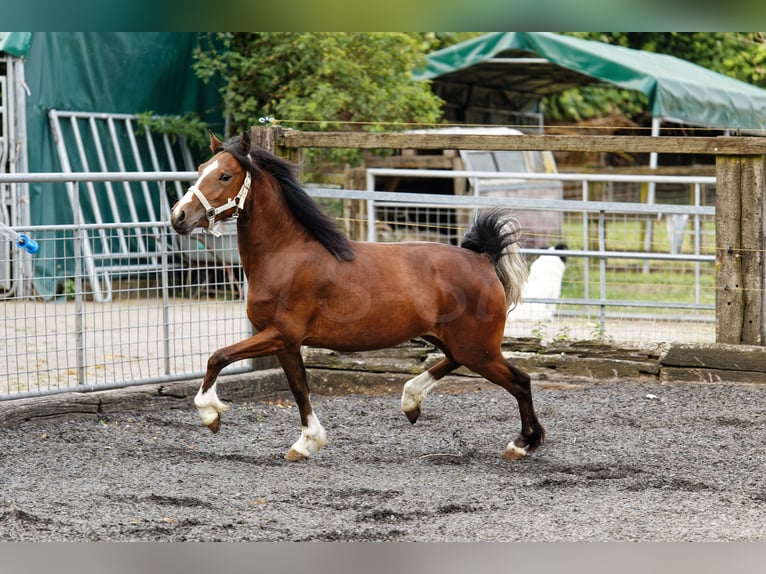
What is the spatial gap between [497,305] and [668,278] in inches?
340

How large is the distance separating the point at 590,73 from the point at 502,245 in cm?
1073

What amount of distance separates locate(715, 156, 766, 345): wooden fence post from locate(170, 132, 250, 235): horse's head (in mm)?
3783

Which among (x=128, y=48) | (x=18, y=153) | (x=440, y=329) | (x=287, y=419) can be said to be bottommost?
(x=287, y=419)

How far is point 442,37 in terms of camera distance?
819 inches

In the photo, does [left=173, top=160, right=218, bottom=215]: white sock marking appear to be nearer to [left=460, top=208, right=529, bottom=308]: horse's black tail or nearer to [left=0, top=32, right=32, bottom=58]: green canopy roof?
[left=460, top=208, right=529, bottom=308]: horse's black tail

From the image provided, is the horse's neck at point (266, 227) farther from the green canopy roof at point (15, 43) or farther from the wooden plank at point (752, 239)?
the green canopy roof at point (15, 43)

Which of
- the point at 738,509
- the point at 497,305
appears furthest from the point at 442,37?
the point at 738,509

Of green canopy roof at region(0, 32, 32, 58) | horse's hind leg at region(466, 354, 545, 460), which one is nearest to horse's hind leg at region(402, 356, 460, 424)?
horse's hind leg at region(466, 354, 545, 460)

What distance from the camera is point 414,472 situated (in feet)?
19.3

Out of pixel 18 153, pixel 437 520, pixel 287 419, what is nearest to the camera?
pixel 437 520

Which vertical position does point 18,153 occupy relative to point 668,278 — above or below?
above

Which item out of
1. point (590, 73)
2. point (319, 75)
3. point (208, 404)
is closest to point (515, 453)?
point (208, 404)

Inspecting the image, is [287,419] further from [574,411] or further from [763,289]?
[763,289]

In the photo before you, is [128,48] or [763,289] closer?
[763,289]
